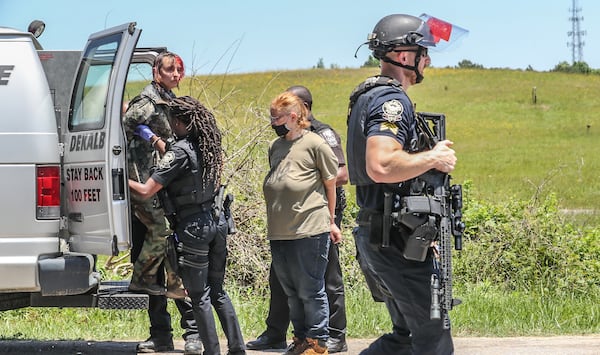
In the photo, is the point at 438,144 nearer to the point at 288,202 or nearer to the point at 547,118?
the point at 288,202

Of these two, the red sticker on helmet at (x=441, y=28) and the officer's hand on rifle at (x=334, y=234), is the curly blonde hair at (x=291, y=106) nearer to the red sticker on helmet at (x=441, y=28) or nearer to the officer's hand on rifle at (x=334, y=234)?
the officer's hand on rifle at (x=334, y=234)

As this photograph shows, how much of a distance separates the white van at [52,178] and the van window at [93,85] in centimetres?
2

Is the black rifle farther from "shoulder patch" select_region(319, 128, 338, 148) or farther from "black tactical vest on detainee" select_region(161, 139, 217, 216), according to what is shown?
"shoulder patch" select_region(319, 128, 338, 148)

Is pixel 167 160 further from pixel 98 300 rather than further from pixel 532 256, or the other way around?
pixel 532 256

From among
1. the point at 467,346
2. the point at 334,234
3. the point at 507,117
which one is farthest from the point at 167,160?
the point at 507,117

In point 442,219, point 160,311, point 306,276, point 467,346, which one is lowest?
point 467,346

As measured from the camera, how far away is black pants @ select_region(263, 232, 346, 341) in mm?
6996

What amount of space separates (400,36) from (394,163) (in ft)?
2.27

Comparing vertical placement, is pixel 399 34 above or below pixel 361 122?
above

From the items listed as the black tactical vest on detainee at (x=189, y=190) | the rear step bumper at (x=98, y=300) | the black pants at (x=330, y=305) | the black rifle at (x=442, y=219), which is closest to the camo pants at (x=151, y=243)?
the rear step bumper at (x=98, y=300)

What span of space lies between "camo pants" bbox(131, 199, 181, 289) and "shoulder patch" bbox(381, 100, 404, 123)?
2.61m

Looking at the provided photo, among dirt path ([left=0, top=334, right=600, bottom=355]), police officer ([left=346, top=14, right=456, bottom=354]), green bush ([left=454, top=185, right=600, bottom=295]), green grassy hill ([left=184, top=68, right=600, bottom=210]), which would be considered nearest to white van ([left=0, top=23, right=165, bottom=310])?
dirt path ([left=0, top=334, right=600, bottom=355])

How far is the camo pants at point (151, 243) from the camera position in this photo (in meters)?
6.60

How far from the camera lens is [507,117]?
184 feet
